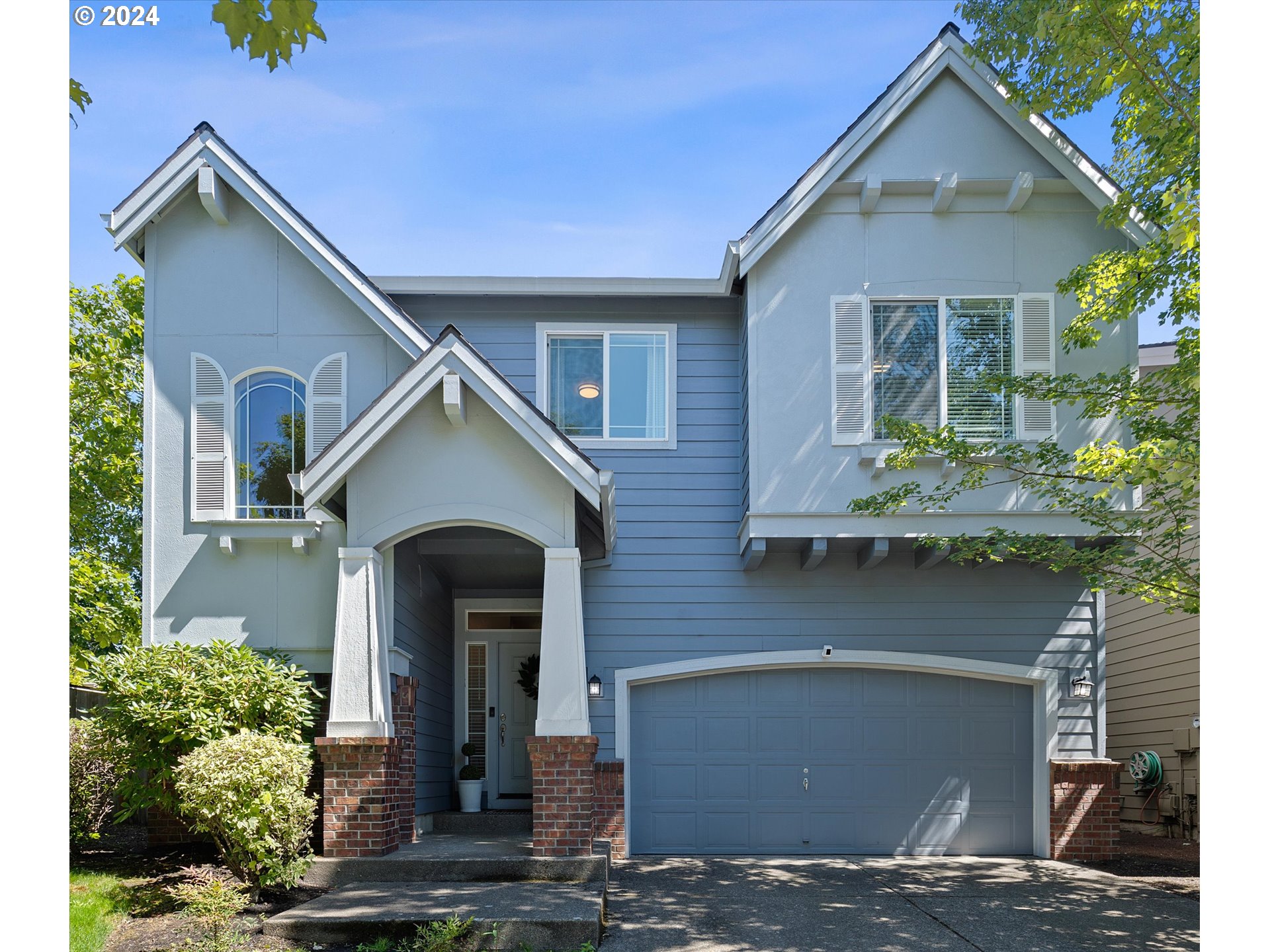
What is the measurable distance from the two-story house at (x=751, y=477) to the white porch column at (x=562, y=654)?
36.1 inches

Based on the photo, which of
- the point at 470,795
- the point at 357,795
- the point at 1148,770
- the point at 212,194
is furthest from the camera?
the point at 1148,770

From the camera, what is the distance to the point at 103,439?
17.5 metres

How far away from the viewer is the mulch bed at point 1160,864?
9531 mm

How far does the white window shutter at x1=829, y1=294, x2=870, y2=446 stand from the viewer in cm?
1079

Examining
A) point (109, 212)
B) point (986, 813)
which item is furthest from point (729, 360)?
point (109, 212)

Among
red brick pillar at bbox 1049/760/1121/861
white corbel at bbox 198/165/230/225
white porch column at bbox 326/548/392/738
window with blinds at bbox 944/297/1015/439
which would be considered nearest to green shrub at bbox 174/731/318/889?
white porch column at bbox 326/548/392/738

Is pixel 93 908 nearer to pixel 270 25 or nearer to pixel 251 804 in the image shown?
pixel 251 804

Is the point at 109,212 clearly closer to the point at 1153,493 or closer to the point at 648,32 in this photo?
the point at 648,32

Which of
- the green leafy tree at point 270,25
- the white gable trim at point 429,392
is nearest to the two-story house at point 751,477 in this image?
the white gable trim at point 429,392

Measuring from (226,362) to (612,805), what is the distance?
19.5 feet

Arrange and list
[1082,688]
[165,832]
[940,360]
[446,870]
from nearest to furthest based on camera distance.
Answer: [446,870] → [165,832] → [940,360] → [1082,688]

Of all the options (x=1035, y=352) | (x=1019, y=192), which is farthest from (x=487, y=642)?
(x=1019, y=192)

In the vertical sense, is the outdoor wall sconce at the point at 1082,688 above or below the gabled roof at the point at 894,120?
below

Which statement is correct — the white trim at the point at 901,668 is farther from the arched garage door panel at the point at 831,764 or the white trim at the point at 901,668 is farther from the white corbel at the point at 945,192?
the white corbel at the point at 945,192
